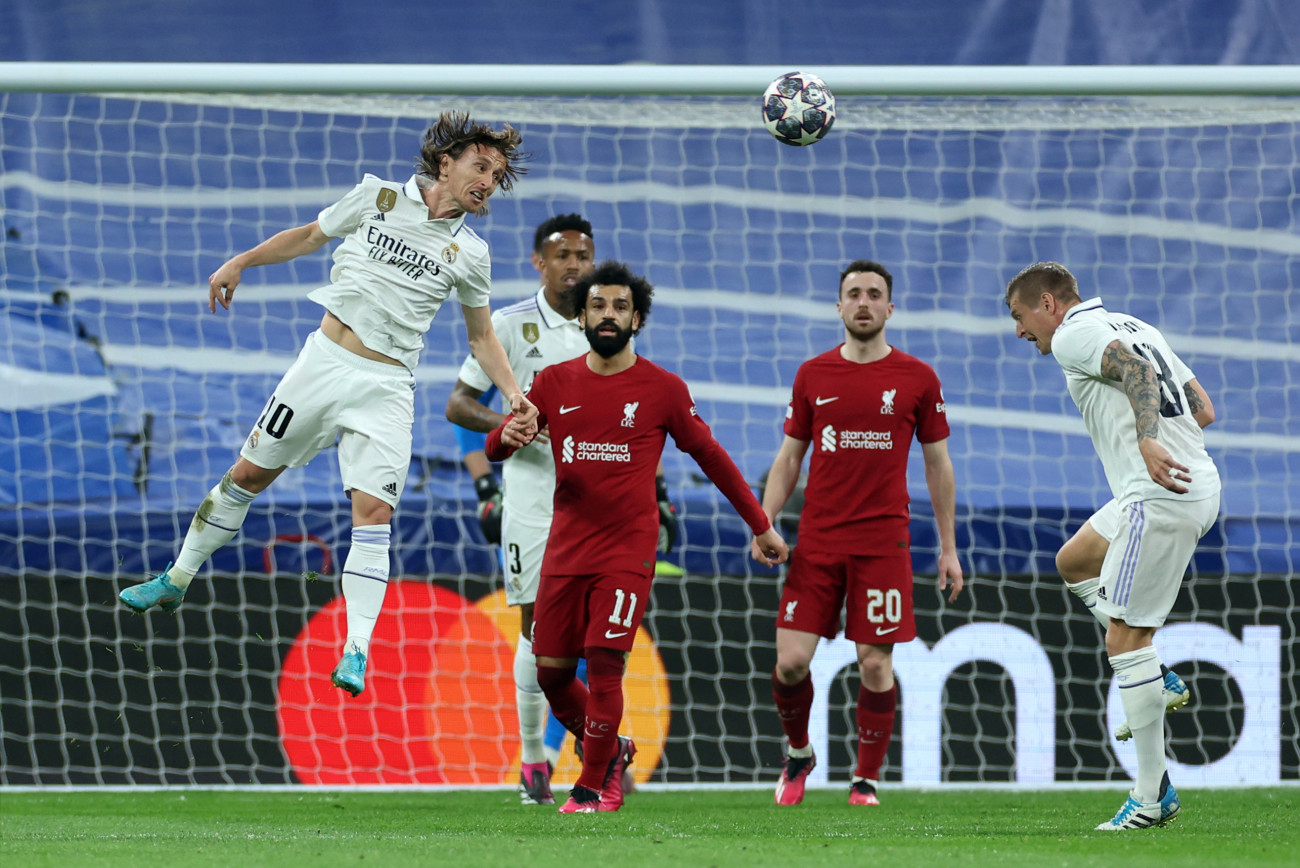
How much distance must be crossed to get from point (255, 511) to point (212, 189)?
9.49 ft

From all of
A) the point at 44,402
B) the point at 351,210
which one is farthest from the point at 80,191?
the point at 351,210

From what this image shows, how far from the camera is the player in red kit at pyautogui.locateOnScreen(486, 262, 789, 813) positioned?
5121 millimetres

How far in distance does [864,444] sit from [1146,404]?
5.97 ft

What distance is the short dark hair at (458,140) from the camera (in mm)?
5102

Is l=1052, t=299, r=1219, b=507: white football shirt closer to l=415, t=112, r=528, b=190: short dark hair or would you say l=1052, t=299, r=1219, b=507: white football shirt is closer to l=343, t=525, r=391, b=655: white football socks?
l=415, t=112, r=528, b=190: short dark hair

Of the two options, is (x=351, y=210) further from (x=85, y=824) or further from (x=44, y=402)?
(x=44, y=402)

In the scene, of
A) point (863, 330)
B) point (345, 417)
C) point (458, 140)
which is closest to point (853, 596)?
point (863, 330)

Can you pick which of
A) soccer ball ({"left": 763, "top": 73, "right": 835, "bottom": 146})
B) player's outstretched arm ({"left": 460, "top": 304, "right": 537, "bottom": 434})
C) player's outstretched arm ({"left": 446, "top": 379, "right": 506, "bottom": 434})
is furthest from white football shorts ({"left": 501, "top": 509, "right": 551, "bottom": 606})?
soccer ball ({"left": 763, "top": 73, "right": 835, "bottom": 146})

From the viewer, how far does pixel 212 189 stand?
9938 millimetres

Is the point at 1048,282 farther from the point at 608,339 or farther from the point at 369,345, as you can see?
the point at 369,345

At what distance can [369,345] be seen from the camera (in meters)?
5.05

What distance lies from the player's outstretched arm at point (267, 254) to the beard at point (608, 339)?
995mm

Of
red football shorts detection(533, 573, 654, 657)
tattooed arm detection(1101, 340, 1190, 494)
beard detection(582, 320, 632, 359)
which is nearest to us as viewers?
tattooed arm detection(1101, 340, 1190, 494)

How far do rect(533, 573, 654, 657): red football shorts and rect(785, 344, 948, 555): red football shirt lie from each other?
1.10 metres
